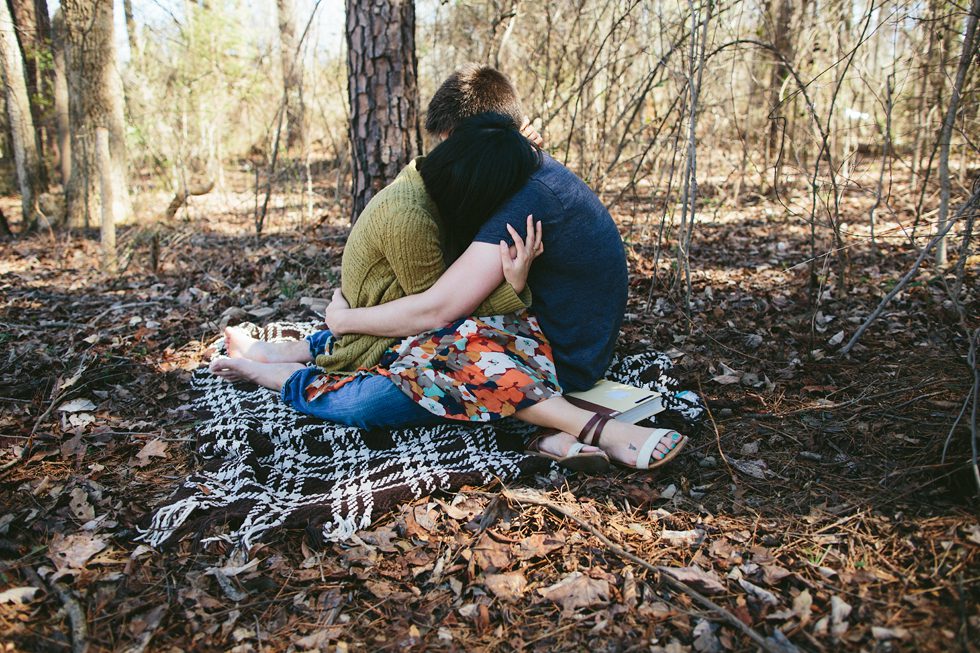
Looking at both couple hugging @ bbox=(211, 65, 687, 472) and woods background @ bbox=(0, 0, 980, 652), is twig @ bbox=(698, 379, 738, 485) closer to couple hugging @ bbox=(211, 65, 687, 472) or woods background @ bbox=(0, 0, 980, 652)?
woods background @ bbox=(0, 0, 980, 652)

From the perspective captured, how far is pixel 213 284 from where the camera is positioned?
15.4 ft

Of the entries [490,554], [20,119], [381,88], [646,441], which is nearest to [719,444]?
[646,441]

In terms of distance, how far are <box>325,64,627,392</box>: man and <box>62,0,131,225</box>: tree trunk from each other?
503 centimetres

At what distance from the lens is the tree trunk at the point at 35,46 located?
8.97 m

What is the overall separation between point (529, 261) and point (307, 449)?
1.16 meters

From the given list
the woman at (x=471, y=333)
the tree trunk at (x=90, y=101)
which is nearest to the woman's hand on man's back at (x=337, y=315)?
the woman at (x=471, y=333)

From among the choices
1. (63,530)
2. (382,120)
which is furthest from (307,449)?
(382,120)

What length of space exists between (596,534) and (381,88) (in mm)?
3028

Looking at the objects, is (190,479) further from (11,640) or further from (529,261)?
(529,261)

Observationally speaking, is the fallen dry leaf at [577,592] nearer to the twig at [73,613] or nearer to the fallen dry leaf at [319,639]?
the fallen dry leaf at [319,639]

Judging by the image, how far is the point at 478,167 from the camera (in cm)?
230

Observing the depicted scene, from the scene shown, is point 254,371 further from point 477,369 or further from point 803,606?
point 803,606

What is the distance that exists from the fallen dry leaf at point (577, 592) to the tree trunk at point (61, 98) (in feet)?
29.5

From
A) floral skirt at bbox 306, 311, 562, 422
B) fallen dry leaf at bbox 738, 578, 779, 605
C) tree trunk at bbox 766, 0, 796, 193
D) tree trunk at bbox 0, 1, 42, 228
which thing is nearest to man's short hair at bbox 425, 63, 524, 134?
floral skirt at bbox 306, 311, 562, 422
